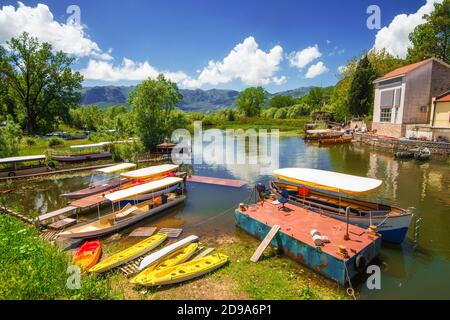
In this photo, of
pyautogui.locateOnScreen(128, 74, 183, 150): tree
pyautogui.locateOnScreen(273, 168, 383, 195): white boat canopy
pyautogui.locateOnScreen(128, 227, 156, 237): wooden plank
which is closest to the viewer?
pyautogui.locateOnScreen(273, 168, 383, 195): white boat canopy

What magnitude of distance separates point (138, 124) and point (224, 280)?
3800cm

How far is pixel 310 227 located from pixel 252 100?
12140 cm

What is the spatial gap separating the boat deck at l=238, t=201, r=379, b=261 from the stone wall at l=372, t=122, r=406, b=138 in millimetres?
41652

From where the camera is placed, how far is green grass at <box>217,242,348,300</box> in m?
10.6

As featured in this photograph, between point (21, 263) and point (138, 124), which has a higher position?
point (138, 124)

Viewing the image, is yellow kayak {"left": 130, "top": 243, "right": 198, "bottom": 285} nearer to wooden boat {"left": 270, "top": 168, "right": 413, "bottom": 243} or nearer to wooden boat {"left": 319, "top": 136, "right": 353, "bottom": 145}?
wooden boat {"left": 270, "top": 168, "right": 413, "bottom": 243}

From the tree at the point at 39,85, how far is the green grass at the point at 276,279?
2591 inches

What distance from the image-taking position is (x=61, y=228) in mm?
17812

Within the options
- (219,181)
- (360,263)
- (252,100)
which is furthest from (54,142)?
(252,100)

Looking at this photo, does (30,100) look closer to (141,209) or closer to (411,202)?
(141,209)

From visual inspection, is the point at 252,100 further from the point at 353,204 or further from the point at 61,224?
the point at 61,224

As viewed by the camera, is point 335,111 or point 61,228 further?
point 335,111

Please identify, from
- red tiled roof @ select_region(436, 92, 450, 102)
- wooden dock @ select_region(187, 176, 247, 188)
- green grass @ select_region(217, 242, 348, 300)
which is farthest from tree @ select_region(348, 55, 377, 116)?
green grass @ select_region(217, 242, 348, 300)

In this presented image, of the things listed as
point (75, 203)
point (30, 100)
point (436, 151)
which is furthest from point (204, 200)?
point (30, 100)
